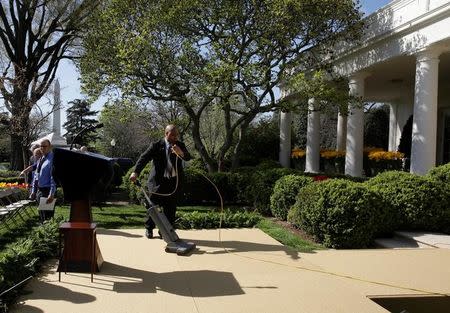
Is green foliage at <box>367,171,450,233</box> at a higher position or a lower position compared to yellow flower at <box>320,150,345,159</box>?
lower

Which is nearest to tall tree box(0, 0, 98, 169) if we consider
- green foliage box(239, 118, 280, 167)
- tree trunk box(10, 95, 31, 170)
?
tree trunk box(10, 95, 31, 170)

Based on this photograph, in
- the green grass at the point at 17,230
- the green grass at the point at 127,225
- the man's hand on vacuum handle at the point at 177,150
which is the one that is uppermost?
the man's hand on vacuum handle at the point at 177,150

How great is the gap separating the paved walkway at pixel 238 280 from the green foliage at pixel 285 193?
2687 mm

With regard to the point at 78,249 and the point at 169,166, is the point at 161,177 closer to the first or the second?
the point at 169,166

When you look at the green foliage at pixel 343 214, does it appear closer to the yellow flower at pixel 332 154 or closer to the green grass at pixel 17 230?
the green grass at pixel 17 230

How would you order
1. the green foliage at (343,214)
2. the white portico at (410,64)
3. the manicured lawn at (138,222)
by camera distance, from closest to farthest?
the green foliage at (343,214)
the manicured lawn at (138,222)
the white portico at (410,64)

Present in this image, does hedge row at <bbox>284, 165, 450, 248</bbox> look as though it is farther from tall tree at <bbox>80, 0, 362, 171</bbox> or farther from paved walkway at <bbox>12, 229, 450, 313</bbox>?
tall tree at <bbox>80, 0, 362, 171</bbox>

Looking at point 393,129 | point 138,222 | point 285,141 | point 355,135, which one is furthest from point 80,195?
point 393,129

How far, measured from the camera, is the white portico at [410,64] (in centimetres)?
1311

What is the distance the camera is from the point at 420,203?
8438mm

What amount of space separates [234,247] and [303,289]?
2.38 m

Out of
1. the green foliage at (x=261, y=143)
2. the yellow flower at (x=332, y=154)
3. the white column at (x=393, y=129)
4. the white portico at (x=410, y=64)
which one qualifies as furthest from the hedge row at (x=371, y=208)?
the white column at (x=393, y=129)

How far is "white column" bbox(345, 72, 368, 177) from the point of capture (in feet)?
56.5

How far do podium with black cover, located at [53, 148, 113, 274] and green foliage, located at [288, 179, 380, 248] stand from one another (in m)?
3.68
